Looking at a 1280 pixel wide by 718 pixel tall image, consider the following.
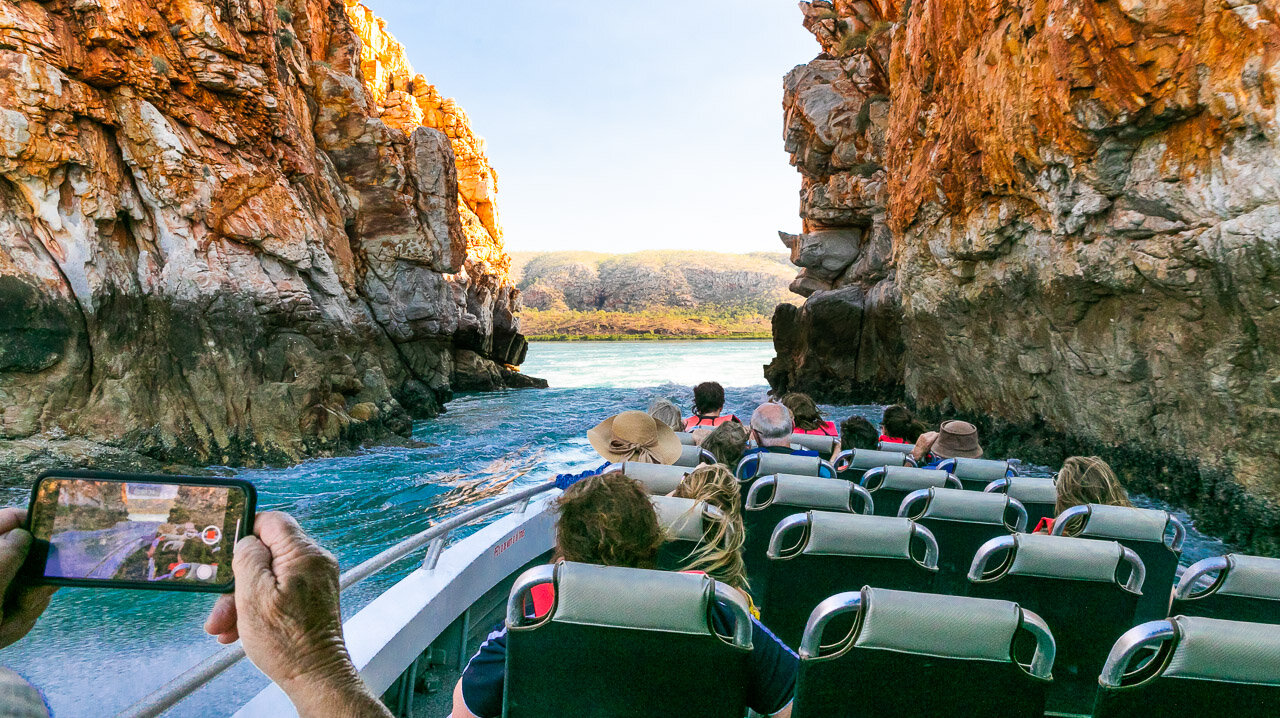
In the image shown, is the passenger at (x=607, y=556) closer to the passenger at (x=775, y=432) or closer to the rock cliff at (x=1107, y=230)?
the passenger at (x=775, y=432)

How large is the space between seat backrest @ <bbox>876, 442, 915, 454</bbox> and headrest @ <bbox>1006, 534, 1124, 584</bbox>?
379 cm

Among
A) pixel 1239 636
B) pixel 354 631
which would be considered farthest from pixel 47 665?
pixel 1239 636

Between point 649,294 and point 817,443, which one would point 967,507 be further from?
point 649,294

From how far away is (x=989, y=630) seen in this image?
1391 mm

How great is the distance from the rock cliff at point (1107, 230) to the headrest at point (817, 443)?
154 inches

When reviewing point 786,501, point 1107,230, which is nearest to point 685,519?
point 786,501

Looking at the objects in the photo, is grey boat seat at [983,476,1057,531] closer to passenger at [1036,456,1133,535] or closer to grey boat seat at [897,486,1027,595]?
passenger at [1036,456,1133,535]

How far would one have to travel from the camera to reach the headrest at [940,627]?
139 centimetres

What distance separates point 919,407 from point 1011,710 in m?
16.7

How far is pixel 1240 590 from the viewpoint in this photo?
191cm

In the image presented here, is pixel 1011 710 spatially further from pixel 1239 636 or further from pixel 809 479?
pixel 809 479

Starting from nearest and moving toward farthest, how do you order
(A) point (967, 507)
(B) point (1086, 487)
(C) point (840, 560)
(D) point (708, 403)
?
(C) point (840, 560)
(A) point (967, 507)
(B) point (1086, 487)
(D) point (708, 403)

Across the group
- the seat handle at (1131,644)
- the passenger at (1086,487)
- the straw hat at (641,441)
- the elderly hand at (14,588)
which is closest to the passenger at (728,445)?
the straw hat at (641,441)

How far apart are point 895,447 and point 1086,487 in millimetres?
2883
